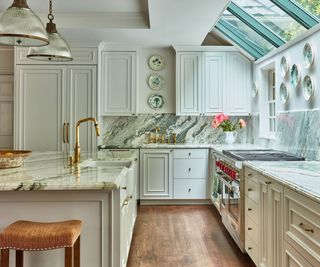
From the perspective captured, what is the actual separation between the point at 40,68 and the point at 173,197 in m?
2.83

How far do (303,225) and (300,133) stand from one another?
1851 mm

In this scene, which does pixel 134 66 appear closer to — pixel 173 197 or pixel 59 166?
pixel 173 197

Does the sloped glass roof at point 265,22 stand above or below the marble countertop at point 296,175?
above

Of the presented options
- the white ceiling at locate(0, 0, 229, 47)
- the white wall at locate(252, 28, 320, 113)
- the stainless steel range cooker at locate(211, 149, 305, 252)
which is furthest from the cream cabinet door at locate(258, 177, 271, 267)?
the white ceiling at locate(0, 0, 229, 47)

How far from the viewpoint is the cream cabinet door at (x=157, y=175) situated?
5.02 meters

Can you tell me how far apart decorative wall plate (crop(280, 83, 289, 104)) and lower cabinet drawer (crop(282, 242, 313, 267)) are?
226cm

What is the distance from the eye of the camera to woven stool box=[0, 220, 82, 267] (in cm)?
167

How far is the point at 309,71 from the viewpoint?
3303 mm

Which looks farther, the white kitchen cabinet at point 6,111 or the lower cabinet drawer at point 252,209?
the white kitchen cabinet at point 6,111

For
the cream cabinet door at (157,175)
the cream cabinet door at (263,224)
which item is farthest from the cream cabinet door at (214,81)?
the cream cabinet door at (263,224)

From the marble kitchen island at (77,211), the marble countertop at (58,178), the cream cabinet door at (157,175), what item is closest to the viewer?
the marble countertop at (58,178)

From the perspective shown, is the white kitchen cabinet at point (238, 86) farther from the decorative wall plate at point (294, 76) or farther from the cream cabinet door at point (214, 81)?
the decorative wall plate at point (294, 76)

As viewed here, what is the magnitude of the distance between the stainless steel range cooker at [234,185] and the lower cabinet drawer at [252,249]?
0.13 meters

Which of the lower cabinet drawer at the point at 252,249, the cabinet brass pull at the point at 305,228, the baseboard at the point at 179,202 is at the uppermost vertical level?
the cabinet brass pull at the point at 305,228
